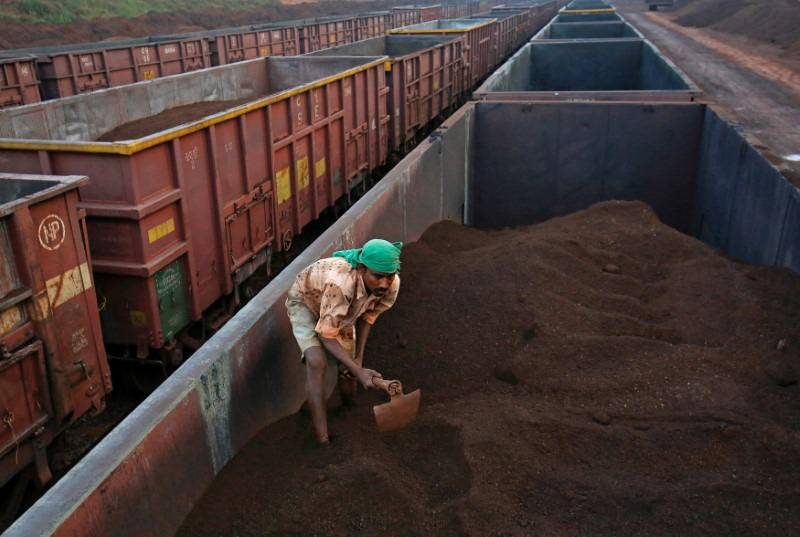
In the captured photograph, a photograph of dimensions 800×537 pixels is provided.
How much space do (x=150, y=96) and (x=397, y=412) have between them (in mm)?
6098

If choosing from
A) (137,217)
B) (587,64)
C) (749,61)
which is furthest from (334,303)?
(749,61)

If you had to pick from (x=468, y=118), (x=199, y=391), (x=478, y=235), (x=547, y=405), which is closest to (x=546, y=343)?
(x=547, y=405)

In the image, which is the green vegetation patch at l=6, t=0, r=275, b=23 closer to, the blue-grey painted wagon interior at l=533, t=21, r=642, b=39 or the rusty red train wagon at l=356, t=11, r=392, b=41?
the rusty red train wagon at l=356, t=11, r=392, b=41

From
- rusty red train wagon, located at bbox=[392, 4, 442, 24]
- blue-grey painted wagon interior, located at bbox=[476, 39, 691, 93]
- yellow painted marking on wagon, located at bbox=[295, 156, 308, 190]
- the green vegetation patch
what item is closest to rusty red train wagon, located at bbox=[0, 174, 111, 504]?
yellow painted marking on wagon, located at bbox=[295, 156, 308, 190]

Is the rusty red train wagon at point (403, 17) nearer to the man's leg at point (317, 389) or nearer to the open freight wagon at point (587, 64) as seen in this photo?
the open freight wagon at point (587, 64)

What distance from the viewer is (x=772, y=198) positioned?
5.97m

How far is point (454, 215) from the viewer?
866 centimetres

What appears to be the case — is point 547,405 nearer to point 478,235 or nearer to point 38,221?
point 38,221

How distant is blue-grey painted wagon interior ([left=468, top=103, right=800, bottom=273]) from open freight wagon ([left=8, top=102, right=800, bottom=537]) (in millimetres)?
15

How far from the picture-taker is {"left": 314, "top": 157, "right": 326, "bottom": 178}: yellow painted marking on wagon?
833 cm

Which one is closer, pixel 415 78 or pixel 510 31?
pixel 415 78

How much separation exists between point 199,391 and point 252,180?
3623 millimetres

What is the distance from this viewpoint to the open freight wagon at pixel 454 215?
9.59 feet

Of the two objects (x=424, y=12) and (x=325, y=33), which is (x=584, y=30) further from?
(x=424, y=12)
